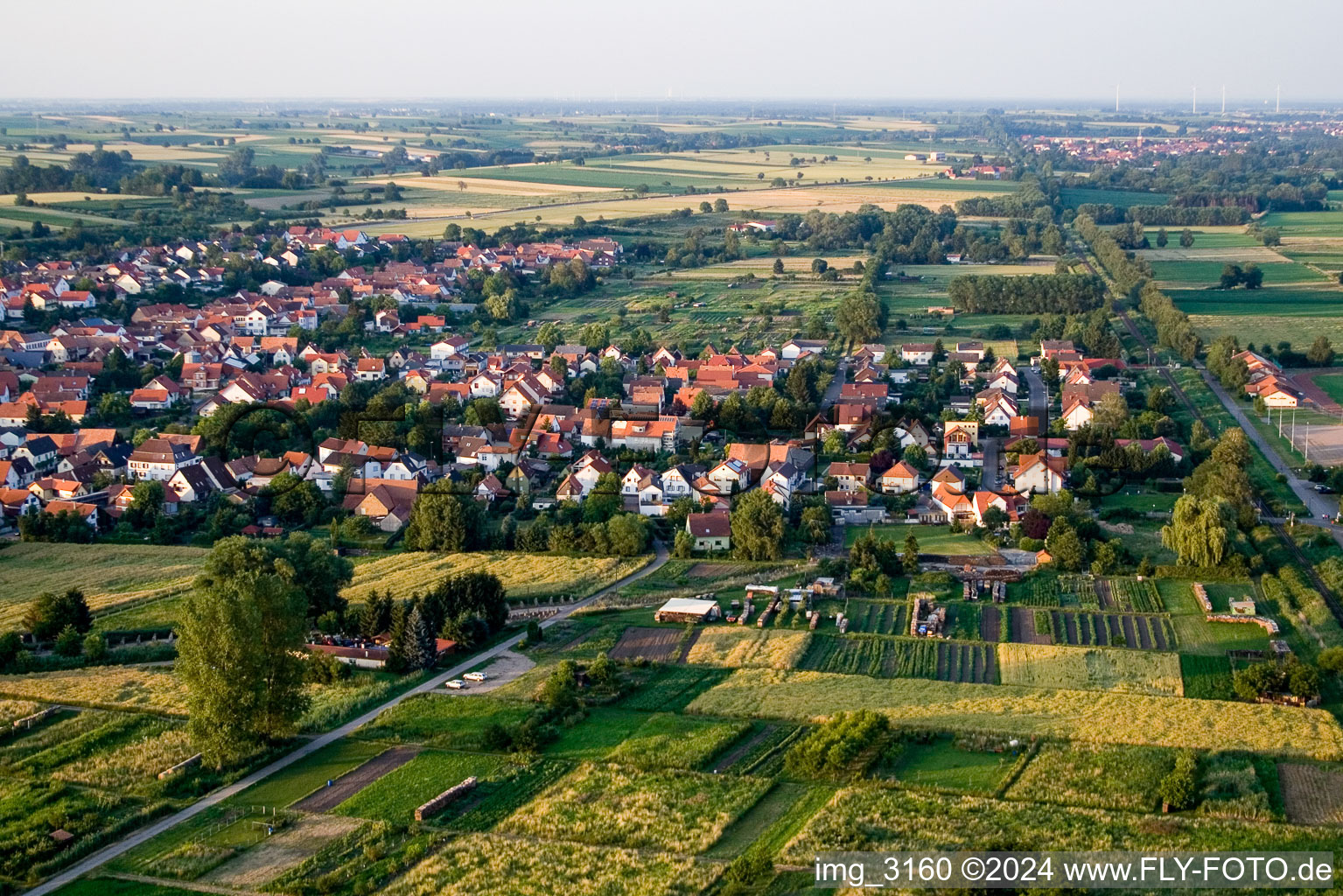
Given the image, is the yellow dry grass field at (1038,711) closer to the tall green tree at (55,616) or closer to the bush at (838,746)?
the bush at (838,746)

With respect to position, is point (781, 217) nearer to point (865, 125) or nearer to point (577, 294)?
point (577, 294)

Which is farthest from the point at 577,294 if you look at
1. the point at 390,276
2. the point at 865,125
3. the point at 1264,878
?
the point at 865,125

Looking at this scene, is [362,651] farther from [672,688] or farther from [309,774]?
[672,688]

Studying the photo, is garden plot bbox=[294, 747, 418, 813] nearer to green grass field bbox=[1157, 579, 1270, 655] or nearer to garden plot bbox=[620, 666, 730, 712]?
garden plot bbox=[620, 666, 730, 712]

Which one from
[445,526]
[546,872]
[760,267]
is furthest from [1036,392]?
[546,872]

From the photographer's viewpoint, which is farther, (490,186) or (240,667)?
(490,186)

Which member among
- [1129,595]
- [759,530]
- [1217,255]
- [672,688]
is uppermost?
[1217,255]

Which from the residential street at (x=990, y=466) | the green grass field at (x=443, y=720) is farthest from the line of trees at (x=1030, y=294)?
the green grass field at (x=443, y=720)
